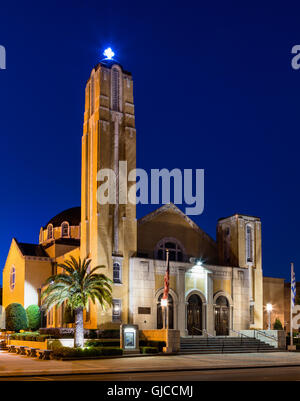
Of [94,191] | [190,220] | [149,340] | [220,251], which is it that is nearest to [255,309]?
[220,251]

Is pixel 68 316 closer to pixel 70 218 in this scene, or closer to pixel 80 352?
pixel 80 352

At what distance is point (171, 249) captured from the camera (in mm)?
51719

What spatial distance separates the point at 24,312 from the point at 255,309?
72.2 ft

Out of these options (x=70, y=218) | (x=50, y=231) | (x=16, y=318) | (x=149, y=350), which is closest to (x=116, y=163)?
(x=16, y=318)

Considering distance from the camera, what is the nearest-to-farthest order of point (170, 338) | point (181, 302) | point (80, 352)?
1. point (80, 352)
2. point (170, 338)
3. point (181, 302)

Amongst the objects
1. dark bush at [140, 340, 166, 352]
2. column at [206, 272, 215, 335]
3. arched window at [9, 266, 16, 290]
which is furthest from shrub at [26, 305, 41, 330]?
column at [206, 272, 215, 335]

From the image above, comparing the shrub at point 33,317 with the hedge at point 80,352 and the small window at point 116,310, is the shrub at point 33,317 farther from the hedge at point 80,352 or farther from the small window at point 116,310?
the hedge at point 80,352

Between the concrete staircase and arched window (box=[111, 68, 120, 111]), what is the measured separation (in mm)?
21601

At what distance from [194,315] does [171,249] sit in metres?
6.55

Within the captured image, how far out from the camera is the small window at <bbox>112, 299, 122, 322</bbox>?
1774 inches

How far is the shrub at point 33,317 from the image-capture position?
5291 centimetres

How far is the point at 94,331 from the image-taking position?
42.0m

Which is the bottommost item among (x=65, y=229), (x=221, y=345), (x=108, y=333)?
(x=221, y=345)
